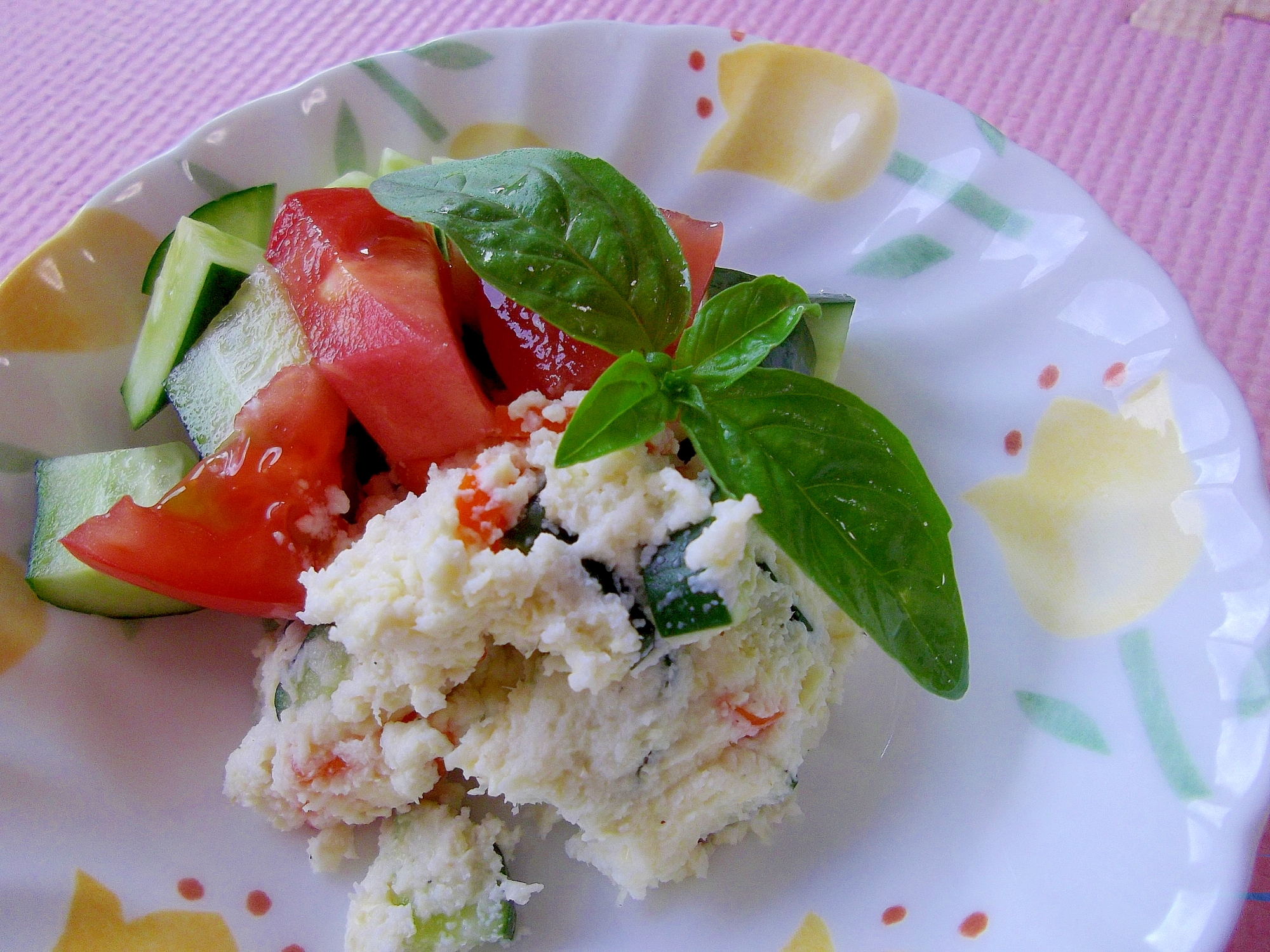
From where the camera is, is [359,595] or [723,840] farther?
[723,840]

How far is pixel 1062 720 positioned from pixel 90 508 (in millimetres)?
1592

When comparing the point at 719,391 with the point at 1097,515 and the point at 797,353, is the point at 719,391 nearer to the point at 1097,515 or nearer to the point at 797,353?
the point at 797,353

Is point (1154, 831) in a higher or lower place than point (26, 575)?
lower

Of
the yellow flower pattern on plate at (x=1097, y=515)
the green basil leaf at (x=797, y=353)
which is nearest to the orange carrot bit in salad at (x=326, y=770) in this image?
the green basil leaf at (x=797, y=353)

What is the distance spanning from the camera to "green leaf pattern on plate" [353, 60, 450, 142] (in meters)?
1.82

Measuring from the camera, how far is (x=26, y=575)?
1443 mm

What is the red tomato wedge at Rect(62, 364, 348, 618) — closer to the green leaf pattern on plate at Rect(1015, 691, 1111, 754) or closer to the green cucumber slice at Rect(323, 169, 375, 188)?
the green cucumber slice at Rect(323, 169, 375, 188)

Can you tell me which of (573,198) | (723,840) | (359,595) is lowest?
(723,840)

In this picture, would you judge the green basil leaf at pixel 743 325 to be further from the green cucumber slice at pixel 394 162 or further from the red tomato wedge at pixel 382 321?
the green cucumber slice at pixel 394 162

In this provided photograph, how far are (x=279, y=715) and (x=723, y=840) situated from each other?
760 millimetres

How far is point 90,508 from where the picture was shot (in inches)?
56.9

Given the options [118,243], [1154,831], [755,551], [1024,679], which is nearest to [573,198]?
[755,551]

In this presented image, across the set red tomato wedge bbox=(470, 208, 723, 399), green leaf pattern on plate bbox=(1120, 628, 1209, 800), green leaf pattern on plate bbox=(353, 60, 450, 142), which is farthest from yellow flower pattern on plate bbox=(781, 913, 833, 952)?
green leaf pattern on plate bbox=(353, 60, 450, 142)

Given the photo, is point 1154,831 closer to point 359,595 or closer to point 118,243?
point 359,595
